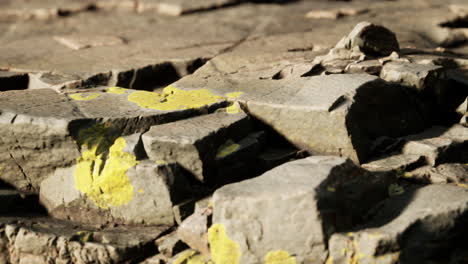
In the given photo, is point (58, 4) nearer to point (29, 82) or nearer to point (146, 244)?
point (29, 82)

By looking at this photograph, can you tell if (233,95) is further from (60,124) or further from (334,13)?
(334,13)

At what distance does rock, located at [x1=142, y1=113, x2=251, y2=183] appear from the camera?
8.59 ft

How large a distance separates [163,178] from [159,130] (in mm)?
301

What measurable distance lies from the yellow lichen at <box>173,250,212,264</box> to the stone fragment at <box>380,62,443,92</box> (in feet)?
5.71

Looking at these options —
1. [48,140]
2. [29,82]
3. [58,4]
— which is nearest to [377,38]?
[48,140]

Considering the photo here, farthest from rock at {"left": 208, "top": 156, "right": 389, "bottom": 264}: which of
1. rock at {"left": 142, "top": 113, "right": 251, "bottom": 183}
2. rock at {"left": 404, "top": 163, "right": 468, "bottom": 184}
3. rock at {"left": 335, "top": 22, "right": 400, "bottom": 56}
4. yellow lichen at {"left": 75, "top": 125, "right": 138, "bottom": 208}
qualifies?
rock at {"left": 335, "top": 22, "right": 400, "bottom": 56}

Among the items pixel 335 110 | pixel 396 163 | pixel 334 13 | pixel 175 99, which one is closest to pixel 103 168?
pixel 175 99

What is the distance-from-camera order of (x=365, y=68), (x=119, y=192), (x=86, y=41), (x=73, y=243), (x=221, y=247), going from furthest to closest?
(x=86, y=41)
(x=365, y=68)
(x=119, y=192)
(x=73, y=243)
(x=221, y=247)

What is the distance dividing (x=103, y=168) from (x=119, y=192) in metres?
0.17

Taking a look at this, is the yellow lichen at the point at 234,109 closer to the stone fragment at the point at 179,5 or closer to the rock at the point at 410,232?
the rock at the point at 410,232

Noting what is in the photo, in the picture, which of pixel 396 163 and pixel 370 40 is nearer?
pixel 396 163

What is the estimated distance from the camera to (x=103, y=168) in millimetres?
2760

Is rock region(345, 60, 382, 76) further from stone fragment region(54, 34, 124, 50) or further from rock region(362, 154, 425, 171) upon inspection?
stone fragment region(54, 34, 124, 50)

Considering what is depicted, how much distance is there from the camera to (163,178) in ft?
8.50
